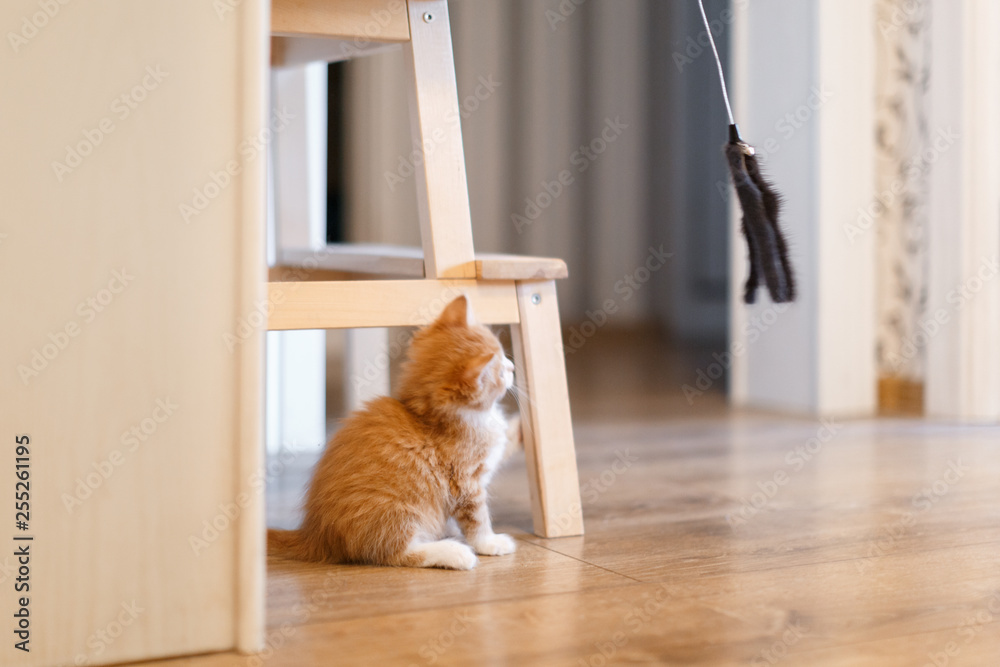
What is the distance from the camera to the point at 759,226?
3.65 ft

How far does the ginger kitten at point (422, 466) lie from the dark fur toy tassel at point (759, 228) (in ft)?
1.11

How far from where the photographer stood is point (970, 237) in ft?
7.98

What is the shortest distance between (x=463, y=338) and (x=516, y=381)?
0.15m

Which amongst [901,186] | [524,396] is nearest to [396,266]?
[524,396]

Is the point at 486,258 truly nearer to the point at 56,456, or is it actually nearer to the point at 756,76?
the point at 56,456

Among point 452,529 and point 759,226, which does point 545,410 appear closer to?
point 452,529

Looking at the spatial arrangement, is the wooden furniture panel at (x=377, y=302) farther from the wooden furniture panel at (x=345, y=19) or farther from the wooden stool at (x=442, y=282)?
the wooden furniture panel at (x=345, y=19)

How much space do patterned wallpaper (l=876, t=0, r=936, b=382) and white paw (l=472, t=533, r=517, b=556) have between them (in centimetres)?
173

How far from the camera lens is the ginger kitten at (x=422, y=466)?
119 centimetres

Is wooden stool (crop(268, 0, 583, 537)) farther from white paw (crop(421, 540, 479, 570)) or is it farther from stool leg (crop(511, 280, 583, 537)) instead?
white paw (crop(421, 540, 479, 570))

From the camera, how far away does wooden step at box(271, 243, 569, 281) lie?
51.3 inches

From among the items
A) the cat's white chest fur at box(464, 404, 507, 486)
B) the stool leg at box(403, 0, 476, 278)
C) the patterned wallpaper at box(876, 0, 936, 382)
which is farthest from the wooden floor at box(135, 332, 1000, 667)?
the patterned wallpaper at box(876, 0, 936, 382)

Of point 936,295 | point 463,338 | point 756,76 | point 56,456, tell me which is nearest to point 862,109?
point 756,76

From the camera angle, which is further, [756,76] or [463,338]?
[756,76]
